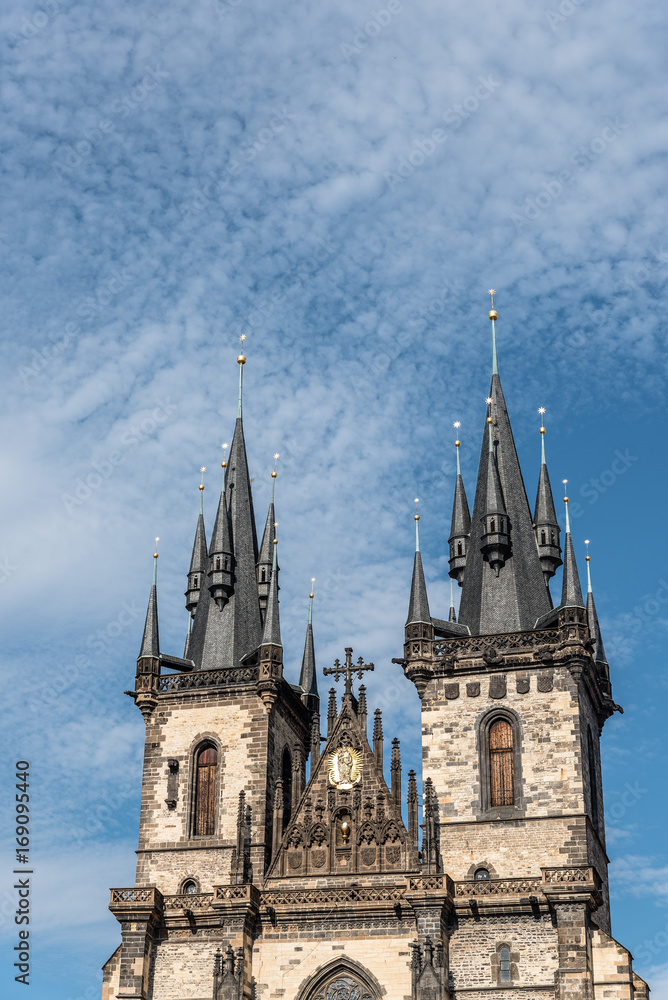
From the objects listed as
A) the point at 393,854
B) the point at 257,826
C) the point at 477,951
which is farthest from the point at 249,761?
Answer: the point at 477,951

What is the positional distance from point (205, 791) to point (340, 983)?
277 inches

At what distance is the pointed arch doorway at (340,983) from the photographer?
42.9 metres

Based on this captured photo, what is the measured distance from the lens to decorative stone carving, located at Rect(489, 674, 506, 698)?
45500 mm

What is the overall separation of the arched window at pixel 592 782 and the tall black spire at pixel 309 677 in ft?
32.5

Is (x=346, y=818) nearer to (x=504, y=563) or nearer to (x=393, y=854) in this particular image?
(x=393, y=854)

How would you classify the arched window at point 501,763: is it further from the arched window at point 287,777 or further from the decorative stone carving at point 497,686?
the arched window at point 287,777

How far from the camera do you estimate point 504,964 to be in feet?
138

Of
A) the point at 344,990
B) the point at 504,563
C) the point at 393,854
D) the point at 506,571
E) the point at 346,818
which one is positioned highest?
the point at 504,563

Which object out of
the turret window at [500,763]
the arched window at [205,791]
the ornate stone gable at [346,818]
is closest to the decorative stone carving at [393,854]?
the ornate stone gable at [346,818]

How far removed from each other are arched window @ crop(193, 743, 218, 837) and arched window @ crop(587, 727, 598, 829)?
422 inches

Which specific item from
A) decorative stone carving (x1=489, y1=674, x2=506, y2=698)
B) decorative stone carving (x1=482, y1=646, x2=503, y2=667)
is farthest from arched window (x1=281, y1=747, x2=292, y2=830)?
decorative stone carving (x1=482, y1=646, x2=503, y2=667)

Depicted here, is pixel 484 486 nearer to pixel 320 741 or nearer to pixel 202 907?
pixel 320 741

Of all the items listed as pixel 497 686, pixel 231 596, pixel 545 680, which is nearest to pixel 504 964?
pixel 497 686

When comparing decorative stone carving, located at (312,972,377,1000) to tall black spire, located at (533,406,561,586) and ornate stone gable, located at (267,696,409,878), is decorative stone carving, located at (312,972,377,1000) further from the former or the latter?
tall black spire, located at (533,406,561,586)
